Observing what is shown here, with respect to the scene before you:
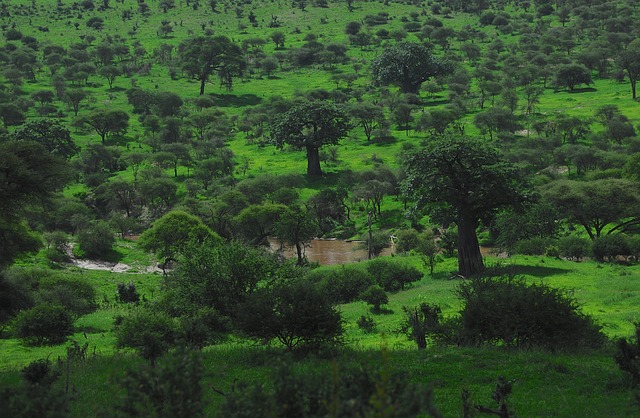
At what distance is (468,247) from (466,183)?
4655 mm

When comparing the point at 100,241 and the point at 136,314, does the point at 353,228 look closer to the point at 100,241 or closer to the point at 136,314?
the point at 100,241

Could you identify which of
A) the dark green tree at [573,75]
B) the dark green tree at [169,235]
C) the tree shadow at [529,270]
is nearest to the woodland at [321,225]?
the dark green tree at [169,235]

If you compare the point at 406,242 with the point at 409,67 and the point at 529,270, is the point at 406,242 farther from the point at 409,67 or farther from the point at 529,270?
the point at 409,67

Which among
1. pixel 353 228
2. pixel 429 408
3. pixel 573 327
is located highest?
pixel 429 408

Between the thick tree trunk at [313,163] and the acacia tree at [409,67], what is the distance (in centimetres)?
4693

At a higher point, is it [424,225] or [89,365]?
[89,365]

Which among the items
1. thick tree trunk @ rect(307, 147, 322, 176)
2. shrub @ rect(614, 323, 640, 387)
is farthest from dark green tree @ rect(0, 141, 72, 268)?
thick tree trunk @ rect(307, 147, 322, 176)

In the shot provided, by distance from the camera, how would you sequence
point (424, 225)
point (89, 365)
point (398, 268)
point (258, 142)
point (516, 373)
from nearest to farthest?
point (516, 373), point (89, 365), point (398, 268), point (424, 225), point (258, 142)

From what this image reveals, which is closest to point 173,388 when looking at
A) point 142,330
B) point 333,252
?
point 142,330

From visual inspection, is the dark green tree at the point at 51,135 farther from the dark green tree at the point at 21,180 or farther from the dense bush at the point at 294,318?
the dense bush at the point at 294,318

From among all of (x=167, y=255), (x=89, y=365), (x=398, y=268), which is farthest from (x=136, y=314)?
(x=167, y=255)

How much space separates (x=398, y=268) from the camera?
4762cm

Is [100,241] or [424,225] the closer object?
[100,241]

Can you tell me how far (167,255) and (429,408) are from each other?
2120 inches
